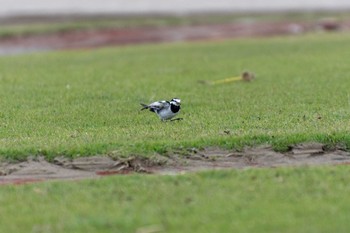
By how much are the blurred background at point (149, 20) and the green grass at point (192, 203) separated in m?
19.5

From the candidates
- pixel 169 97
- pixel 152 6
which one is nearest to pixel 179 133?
pixel 169 97

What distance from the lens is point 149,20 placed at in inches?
1540

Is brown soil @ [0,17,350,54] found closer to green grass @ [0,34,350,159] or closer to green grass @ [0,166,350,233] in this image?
green grass @ [0,34,350,159]

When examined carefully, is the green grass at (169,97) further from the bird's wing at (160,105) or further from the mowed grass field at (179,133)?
the bird's wing at (160,105)

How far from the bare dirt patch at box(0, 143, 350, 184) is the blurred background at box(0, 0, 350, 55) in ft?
59.4

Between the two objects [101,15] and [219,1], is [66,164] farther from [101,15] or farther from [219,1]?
[219,1]

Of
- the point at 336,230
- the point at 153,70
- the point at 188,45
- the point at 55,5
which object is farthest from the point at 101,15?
the point at 336,230

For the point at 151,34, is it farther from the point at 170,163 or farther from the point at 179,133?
the point at 170,163

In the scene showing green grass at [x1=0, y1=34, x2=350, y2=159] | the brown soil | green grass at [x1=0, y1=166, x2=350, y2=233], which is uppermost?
green grass at [x1=0, y1=166, x2=350, y2=233]

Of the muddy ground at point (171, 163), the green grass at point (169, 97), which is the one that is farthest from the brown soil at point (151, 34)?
the muddy ground at point (171, 163)

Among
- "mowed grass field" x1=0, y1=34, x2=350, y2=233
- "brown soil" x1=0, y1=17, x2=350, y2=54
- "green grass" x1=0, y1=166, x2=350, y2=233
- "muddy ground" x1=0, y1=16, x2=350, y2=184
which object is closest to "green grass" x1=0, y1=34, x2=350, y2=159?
"mowed grass field" x1=0, y1=34, x2=350, y2=233

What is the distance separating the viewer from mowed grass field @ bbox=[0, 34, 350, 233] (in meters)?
8.51

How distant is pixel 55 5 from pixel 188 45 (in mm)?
21091

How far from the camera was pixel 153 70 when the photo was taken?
65.6ft
